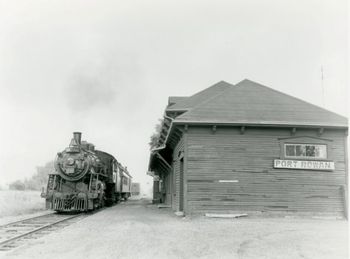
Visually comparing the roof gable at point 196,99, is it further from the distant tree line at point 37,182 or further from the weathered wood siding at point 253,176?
the distant tree line at point 37,182

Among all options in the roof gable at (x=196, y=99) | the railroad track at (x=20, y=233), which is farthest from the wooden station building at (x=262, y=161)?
the roof gable at (x=196, y=99)

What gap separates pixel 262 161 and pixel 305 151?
1.60 meters

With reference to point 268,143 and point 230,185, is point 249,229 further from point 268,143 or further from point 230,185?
point 268,143

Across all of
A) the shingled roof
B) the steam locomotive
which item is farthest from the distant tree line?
the shingled roof

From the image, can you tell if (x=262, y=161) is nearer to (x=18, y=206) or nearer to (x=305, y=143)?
(x=305, y=143)

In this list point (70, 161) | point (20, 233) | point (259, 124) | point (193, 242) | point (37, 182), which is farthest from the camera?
point (37, 182)

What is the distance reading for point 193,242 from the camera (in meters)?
8.58

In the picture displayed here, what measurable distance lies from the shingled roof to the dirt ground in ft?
12.7

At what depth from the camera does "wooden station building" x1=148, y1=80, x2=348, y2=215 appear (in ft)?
46.8

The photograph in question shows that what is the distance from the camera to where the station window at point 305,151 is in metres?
14.6

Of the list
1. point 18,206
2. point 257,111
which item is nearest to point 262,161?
point 257,111

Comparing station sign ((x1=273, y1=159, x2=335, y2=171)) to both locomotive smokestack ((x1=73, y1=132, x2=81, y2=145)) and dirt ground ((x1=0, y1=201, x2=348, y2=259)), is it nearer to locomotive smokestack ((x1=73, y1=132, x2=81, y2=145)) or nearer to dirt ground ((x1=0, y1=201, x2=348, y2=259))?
dirt ground ((x1=0, y1=201, x2=348, y2=259))

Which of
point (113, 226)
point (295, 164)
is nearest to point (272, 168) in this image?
point (295, 164)

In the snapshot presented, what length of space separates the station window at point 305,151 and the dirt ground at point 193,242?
10.6 feet
